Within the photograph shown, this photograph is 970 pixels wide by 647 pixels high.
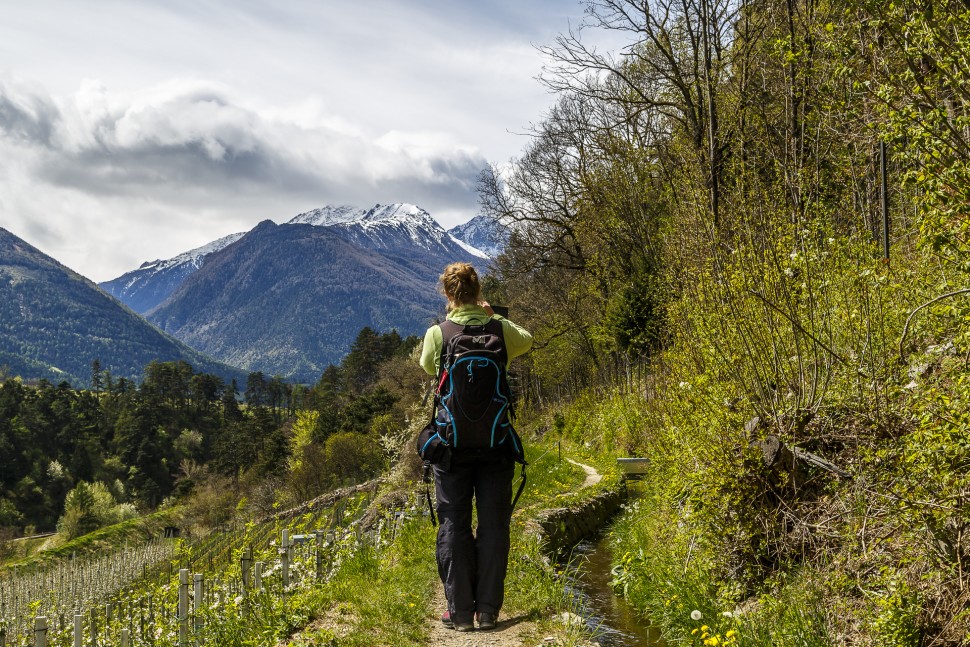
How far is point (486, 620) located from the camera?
200 inches

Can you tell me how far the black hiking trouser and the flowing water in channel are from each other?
37.0 inches

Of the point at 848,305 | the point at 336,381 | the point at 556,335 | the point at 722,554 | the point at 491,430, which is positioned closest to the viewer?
the point at 491,430

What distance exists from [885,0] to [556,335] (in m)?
22.0

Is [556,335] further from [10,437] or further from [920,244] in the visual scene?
[10,437]

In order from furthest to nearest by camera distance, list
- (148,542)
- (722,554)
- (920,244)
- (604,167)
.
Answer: (148,542)
(604,167)
(722,554)
(920,244)

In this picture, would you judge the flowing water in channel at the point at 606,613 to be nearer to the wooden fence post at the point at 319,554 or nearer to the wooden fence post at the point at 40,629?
the wooden fence post at the point at 319,554

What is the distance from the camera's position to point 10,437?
345 ft

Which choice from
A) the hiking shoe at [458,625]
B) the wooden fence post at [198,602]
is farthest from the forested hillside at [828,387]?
the wooden fence post at [198,602]

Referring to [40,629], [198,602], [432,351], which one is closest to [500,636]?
[432,351]

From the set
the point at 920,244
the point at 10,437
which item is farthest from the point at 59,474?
the point at 920,244

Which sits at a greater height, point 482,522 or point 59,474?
point 482,522

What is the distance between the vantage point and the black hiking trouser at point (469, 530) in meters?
5.01

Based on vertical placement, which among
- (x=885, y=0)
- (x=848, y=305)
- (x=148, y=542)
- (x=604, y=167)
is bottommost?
(x=148, y=542)

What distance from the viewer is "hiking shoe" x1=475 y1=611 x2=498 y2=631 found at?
5059 mm
